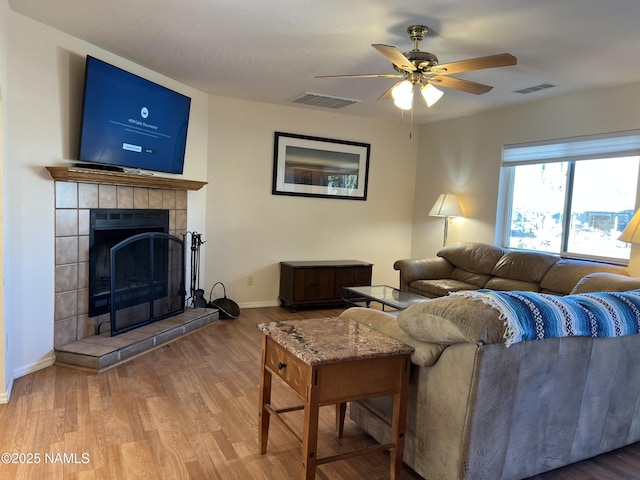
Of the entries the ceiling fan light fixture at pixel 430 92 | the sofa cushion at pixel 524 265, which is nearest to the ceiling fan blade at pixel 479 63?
the ceiling fan light fixture at pixel 430 92

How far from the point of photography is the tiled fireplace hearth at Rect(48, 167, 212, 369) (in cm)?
325

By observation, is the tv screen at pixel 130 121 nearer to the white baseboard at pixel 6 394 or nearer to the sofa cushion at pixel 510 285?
the white baseboard at pixel 6 394

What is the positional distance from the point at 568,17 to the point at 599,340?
1877mm

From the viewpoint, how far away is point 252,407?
275 centimetres

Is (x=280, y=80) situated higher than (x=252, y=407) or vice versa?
(x=280, y=80)

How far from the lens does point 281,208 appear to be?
17.9ft

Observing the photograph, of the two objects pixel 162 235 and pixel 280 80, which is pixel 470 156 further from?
pixel 162 235

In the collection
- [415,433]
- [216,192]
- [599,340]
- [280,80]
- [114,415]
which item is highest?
[280,80]

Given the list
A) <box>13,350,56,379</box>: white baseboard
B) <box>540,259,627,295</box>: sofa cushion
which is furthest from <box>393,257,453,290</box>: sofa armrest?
<box>13,350,56,379</box>: white baseboard

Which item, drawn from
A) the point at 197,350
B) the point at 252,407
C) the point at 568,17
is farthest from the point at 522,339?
the point at 197,350

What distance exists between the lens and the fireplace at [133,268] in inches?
141

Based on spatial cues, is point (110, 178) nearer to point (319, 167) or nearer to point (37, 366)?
point (37, 366)

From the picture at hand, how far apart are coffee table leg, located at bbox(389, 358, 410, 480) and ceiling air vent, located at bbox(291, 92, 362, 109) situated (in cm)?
351

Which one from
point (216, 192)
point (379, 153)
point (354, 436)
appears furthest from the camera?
point (379, 153)
